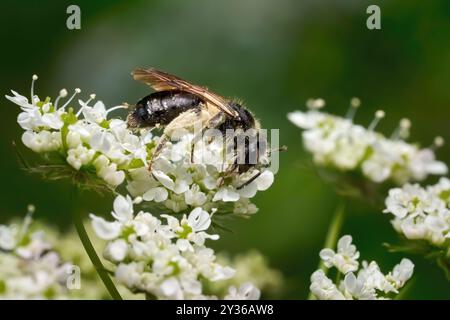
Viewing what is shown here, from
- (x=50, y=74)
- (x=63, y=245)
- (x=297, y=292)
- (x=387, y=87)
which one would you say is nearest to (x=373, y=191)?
(x=297, y=292)

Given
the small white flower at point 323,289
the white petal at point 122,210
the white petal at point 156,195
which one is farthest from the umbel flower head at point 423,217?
the white petal at point 122,210

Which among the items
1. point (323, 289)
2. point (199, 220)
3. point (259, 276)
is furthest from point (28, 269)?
point (259, 276)

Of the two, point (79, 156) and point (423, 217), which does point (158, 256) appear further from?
point (423, 217)

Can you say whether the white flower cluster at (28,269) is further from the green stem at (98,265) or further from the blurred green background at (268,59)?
the blurred green background at (268,59)

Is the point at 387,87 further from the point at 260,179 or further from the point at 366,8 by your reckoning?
the point at 260,179

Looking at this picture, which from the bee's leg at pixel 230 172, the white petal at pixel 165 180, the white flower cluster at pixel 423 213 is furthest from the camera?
the white flower cluster at pixel 423 213

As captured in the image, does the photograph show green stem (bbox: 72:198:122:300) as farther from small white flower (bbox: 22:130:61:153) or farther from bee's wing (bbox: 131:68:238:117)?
bee's wing (bbox: 131:68:238:117)

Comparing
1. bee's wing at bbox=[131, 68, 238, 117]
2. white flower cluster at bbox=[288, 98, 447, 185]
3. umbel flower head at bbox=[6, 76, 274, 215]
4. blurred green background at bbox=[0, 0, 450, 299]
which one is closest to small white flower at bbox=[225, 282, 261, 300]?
umbel flower head at bbox=[6, 76, 274, 215]
